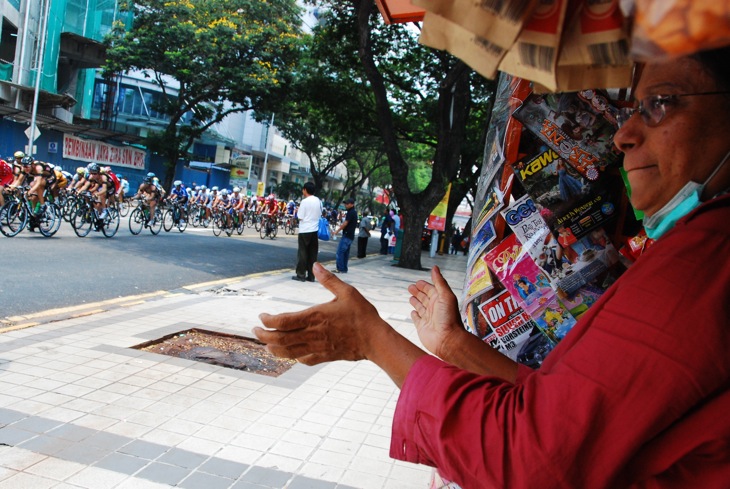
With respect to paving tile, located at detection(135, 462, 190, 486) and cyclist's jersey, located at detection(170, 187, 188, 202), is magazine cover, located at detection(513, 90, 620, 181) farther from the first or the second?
cyclist's jersey, located at detection(170, 187, 188, 202)

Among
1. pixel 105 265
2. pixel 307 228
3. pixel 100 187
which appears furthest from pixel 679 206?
pixel 100 187

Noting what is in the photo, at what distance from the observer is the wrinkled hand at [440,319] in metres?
1.54

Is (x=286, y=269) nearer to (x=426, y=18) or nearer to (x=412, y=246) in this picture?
(x=412, y=246)

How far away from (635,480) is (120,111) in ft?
148

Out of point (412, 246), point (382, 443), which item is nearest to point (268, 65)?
point (412, 246)

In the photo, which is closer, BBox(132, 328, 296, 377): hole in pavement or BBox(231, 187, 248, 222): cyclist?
BBox(132, 328, 296, 377): hole in pavement

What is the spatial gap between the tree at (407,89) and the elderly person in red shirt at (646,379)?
1221 centimetres

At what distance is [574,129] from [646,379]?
140 centimetres

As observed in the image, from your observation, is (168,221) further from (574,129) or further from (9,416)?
(574,129)

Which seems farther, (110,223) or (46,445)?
(110,223)

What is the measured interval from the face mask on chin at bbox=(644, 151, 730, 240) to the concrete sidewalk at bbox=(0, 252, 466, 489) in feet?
8.11

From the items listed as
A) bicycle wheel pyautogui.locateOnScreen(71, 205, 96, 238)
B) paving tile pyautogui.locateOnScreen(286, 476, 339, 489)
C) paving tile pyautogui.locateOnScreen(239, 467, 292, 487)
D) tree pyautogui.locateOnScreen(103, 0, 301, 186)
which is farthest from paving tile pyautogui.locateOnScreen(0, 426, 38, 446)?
tree pyautogui.locateOnScreen(103, 0, 301, 186)

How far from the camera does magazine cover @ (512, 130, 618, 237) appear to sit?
6.71 ft

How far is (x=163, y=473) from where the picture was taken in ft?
9.93
